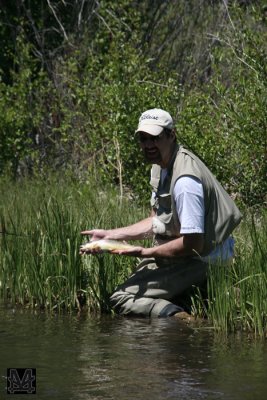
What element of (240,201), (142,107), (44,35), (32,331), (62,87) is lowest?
(32,331)

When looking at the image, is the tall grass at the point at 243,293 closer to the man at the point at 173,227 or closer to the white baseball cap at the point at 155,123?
the man at the point at 173,227

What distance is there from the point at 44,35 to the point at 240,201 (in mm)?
7123

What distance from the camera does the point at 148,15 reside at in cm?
1495

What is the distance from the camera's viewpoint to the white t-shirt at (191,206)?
21.5ft

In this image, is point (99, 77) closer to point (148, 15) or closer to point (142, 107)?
point (142, 107)

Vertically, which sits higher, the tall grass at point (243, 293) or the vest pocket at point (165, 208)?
the vest pocket at point (165, 208)

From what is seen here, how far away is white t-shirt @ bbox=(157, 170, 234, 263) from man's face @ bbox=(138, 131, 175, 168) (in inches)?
8.0

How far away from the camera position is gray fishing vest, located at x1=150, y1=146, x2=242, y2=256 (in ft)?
22.1

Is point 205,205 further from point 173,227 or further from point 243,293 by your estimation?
point 243,293

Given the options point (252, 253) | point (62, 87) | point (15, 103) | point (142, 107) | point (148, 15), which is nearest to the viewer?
point (252, 253)

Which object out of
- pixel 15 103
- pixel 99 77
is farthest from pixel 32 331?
pixel 15 103

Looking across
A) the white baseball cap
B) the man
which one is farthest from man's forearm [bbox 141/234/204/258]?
the white baseball cap

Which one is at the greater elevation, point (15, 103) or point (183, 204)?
point (15, 103)

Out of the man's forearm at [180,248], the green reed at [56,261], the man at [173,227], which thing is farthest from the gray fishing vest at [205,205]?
the green reed at [56,261]
